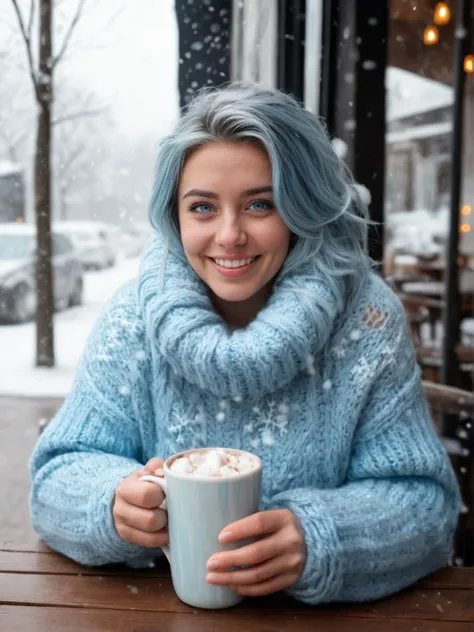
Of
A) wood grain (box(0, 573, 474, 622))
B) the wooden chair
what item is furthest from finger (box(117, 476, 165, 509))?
the wooden chair

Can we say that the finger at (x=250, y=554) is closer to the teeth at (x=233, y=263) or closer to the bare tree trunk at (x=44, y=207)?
the teeth at (x=233, y=263)

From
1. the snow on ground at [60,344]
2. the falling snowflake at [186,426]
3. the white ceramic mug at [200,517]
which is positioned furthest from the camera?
the snow on ground at [60,344]

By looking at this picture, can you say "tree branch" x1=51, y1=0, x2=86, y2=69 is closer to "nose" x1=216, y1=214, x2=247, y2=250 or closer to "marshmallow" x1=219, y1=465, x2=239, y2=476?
"nose" x1=216, y1=214, x2=247, y2=250

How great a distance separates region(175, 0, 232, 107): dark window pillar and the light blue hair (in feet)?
1.06

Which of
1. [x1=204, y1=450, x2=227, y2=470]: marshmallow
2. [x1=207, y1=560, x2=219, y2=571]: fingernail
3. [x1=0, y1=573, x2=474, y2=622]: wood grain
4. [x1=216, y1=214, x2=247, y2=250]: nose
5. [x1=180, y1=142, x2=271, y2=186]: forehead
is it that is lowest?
[x1=0, y1=573, x2=474, y2=622]: wood grain

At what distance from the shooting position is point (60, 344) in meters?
1.52

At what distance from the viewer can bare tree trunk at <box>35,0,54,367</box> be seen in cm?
151

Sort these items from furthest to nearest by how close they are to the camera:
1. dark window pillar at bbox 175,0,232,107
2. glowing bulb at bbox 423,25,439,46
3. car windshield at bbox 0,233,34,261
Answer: glowing bulb at bbox 423,25,439,46 → car windshield at bbox 0,233,34,261 → dark window pillar at bbox 175,0,232,107

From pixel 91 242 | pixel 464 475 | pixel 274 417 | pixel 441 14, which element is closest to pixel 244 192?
pixel 274 417

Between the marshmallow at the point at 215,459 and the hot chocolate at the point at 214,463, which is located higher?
the marshmallow at the point at 215,459

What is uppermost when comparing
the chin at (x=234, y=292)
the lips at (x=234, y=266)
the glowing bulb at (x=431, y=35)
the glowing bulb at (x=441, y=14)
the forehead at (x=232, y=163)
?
the glowing bulb at (x=441, y=14)

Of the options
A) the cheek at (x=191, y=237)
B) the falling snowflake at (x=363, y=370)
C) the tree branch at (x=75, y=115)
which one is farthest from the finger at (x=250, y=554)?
the tree branch at (x=75, y=115)

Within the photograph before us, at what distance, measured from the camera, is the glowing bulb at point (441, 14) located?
2.82 meters

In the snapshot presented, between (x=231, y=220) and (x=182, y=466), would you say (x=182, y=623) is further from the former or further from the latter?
(x=231, y=220)
